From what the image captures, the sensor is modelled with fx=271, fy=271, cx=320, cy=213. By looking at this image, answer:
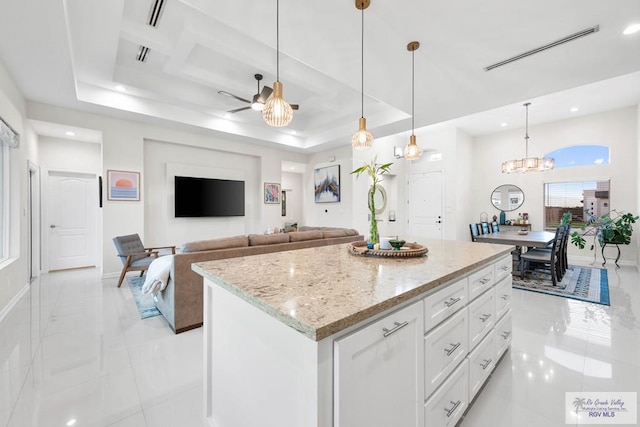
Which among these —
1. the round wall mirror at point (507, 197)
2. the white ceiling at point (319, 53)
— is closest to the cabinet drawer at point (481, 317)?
the white ceiling at point (319, 53)

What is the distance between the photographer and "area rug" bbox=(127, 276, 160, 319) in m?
3.08

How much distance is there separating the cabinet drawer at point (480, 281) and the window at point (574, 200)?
6.18m

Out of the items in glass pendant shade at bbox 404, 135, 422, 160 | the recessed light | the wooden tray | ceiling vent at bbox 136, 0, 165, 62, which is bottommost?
the wooden tray

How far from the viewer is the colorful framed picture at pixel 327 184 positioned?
673 cm

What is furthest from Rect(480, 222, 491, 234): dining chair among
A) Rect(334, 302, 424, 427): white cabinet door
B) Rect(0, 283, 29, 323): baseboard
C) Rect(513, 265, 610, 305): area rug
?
Rect(0, 283, 29, 323): baseboard

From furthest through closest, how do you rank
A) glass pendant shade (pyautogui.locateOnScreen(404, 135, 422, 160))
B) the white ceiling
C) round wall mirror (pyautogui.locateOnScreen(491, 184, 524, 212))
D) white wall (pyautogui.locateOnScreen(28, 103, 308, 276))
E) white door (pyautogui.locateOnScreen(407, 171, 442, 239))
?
white door (pyautogui.locateOnScreen(407, 171, 442, 239)) < round wall mirror (pyautogui.locateOnScreen(491, 184, 524, 212)) < white wall (pyautogui.locateOnScreen(28, 103, 308, 276)) < glass pendant shade (pyautogui.locateOnScreen(404, 135, 422, 160)) < the white ceiling

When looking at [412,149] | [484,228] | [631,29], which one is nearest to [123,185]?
[412,149]

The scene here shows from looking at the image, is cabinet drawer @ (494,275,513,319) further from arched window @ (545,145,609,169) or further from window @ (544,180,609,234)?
arched window @ (545,145,609,169)

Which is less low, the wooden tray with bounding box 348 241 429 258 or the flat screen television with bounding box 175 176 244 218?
the flat screen television with bounding box 175 176 244 218

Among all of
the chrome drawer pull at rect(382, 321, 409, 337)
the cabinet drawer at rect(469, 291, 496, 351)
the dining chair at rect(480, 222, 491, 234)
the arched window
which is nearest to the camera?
the chrome drawer pull at rect(382, 321, 409, 337)

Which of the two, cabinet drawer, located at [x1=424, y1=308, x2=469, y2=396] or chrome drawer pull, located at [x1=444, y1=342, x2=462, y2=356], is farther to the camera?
chrome drawer pull, located at [x1=444, y1=342, x2=462, y2=356]

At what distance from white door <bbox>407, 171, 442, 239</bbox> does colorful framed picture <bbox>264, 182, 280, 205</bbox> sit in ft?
11.9

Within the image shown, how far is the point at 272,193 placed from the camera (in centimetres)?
676

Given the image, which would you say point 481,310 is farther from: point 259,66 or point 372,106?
point 372,106
